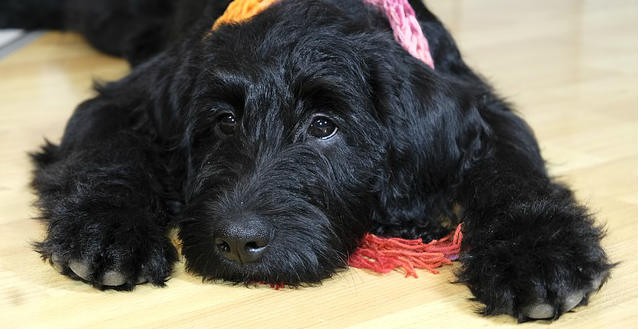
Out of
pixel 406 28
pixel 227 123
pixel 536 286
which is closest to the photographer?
pixel 536 286

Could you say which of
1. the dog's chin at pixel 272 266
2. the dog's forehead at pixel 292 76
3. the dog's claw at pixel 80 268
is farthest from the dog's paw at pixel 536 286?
the dog's claw at pixel 80 268

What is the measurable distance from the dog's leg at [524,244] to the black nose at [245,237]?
577 millimetres

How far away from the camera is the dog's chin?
248 centimetres

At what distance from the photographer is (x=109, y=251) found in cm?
251

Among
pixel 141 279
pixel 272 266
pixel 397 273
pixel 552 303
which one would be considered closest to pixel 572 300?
pixel 552 303

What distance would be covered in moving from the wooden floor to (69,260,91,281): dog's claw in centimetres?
6

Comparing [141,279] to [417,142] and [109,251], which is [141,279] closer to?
[109,251]

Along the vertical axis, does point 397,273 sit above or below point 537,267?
below

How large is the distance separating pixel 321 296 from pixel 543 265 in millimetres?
636

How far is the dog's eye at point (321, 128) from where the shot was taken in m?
2.79

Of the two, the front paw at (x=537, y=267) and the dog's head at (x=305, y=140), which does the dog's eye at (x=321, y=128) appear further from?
the front paw at (x=537, y=267)

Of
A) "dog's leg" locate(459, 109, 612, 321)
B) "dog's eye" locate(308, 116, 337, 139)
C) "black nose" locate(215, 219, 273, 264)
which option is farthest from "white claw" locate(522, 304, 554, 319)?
"dog's eye" locate(308, 116, 337, 139)

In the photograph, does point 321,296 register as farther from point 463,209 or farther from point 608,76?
point 608,76

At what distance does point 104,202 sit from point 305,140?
0.65 m
